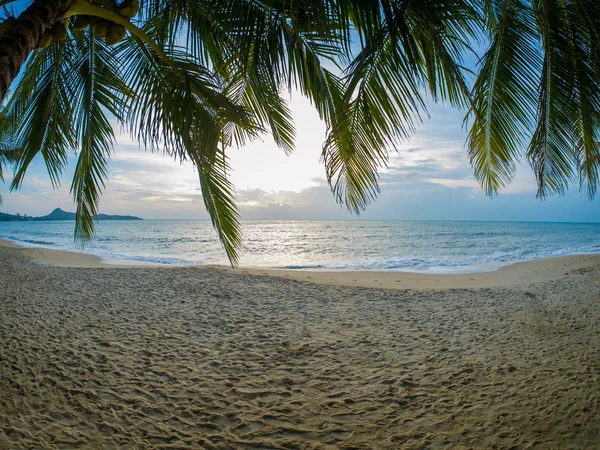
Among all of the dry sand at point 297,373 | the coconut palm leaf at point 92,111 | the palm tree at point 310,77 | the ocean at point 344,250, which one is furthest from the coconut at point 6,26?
the ocean at point 344,250

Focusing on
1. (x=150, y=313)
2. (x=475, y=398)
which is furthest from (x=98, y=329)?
(x=475, y=398)

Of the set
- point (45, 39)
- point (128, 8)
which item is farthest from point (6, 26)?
point (128, 8)

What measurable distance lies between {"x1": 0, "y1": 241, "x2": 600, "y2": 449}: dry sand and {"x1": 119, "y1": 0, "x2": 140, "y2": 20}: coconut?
267 centimetres

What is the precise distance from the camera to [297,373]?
10.1 ft

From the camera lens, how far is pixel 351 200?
3074 mm

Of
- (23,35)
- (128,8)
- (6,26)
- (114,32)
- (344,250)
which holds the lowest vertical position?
(344,250)

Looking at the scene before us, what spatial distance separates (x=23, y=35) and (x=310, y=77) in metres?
1.80

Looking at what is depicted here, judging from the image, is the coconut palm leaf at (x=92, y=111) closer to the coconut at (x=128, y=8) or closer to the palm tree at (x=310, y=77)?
the palm tree at (x=310, y=77)

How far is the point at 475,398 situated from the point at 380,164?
2.00m

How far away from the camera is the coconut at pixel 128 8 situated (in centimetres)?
205

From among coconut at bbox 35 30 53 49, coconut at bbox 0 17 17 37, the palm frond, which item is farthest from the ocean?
coconut at bbox 0 17 17 37

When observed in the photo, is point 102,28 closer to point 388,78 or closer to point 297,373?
point 388,78

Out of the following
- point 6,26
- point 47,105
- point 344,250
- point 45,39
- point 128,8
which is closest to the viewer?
point 6,26

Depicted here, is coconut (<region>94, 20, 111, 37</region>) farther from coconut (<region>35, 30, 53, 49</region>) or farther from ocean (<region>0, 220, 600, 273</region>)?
ocean (<region>0, 220, 600, 273</region>)
